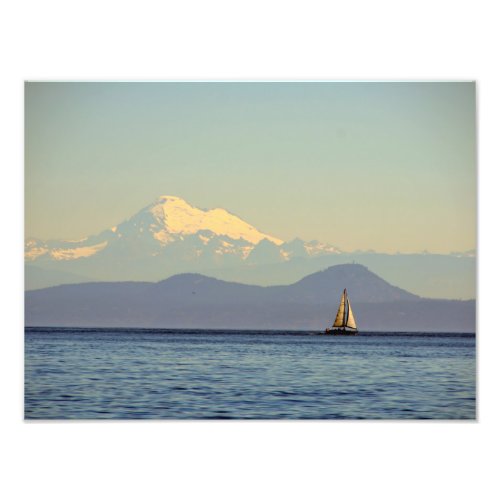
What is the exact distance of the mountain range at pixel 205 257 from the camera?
12.8m

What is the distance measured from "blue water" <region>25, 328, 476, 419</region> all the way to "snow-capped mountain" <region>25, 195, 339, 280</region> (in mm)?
928

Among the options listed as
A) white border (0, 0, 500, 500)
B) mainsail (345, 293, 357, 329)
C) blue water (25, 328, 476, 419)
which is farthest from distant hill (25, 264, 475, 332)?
white border (0, 0, 500, 500)

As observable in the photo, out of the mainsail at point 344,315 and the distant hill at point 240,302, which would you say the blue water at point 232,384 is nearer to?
the distant hill at point 240,302

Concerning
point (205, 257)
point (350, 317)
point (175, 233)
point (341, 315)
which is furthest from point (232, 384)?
point (341, 315)

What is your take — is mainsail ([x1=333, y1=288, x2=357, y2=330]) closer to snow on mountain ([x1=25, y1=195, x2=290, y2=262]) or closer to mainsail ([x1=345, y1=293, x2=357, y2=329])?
mainsail ([x1=345, y1=293, x2=357, y2=329])

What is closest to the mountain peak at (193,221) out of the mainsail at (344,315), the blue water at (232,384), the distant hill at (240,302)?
the distant hill at (240,302)
